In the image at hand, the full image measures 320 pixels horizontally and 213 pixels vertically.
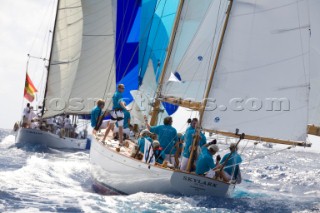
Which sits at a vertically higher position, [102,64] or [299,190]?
[102,64]

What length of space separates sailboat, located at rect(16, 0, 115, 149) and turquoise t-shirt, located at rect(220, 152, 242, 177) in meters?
17.2

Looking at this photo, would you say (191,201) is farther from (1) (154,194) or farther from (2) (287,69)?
(2) (287,69)

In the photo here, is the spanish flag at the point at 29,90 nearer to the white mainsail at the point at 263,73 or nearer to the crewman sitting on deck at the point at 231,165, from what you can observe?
the crewman sitting on deck at the point at 231,165

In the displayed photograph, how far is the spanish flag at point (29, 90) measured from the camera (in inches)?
1393

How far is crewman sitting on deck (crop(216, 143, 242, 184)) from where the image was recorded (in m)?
14.0

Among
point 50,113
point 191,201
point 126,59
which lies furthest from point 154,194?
point 50,113

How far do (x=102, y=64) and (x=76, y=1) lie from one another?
443cm

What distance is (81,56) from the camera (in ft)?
110

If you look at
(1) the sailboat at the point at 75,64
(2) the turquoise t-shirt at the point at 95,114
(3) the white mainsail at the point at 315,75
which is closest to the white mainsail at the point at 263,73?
(3) the white mainsail at the point at 315,75

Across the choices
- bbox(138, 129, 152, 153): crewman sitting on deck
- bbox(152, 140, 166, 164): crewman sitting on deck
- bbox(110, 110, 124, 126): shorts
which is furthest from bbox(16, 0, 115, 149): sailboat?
bbox(152, 140, 166, 164): crewman sitting on deck

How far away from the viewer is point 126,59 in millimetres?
26453

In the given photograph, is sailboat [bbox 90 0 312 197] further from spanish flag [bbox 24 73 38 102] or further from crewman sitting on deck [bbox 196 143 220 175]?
spanish flag [bbox 24 73 38 102]

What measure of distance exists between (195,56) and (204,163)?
3.49m

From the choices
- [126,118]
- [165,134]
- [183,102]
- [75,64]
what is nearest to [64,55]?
[75,64]
